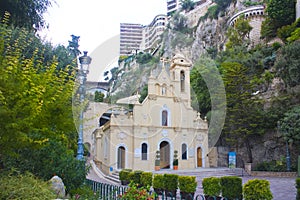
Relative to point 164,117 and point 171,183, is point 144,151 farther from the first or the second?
point 171,183

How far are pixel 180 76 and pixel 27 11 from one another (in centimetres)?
1301

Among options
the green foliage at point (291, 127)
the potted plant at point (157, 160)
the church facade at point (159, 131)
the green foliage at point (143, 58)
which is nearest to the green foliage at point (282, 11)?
the church facade at point (159, 131)

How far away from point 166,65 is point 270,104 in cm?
969

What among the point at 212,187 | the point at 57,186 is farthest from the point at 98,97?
the point at 57,186

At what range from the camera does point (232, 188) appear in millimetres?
9664

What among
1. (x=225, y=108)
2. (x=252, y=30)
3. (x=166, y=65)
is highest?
(x=252, y=30)

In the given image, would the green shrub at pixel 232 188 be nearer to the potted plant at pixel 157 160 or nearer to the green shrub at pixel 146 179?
the green shrub at pixel 146 179

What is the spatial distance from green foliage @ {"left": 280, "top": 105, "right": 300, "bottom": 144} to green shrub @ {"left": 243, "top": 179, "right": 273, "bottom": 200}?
12984 millimetres

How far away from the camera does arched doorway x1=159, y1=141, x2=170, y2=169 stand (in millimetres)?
22953

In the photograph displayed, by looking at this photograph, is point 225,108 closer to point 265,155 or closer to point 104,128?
point 265,155

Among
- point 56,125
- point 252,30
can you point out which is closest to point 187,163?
point 56,125

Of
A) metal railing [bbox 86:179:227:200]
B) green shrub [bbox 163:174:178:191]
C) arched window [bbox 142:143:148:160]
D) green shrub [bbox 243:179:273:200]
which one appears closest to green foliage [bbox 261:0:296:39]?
arched window [bbox 142:143:148:160]

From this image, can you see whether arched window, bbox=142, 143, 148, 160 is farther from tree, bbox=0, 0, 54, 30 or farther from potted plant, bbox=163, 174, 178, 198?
tree, bbox=0, 0, 54, 30

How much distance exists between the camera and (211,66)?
82.3ft
